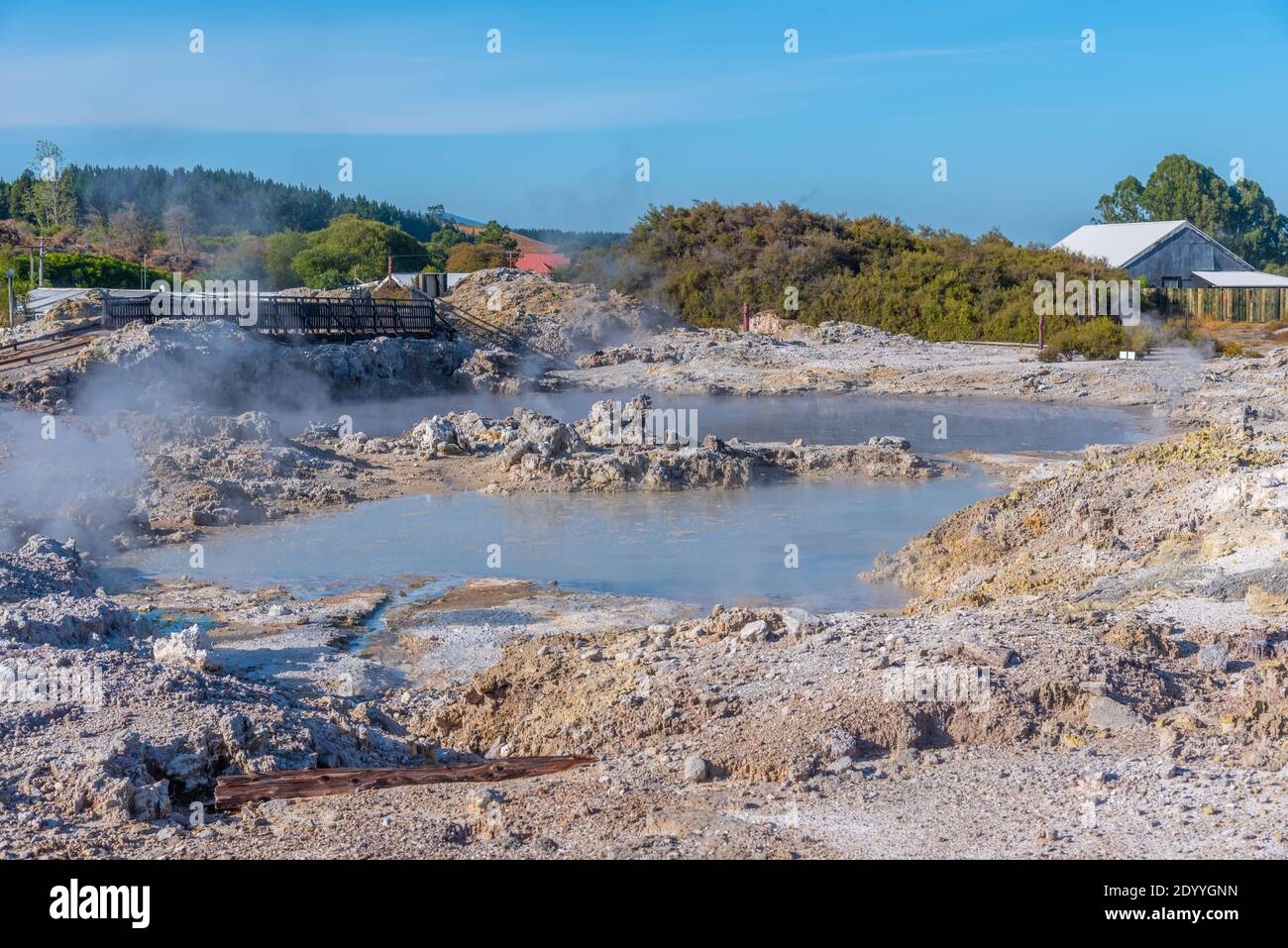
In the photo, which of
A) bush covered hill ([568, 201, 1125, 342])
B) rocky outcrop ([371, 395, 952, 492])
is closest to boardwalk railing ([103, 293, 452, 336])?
rocky outcrop ([371, 395, 952, 492])

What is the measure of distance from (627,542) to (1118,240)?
118 feet

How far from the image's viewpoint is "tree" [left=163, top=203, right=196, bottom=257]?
5669cm

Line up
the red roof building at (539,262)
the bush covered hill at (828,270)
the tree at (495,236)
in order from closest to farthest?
the bush covered hill at (828,270)
the red roof building at (539,262)
the tree at (495,236)

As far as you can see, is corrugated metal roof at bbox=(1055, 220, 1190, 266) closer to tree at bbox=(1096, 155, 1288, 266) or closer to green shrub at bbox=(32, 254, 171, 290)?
tree at bbox=(1096, 155, 1288, 266)

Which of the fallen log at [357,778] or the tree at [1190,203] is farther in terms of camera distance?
the tree at [1190,203]

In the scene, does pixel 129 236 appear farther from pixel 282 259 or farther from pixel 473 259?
pixel 473 259

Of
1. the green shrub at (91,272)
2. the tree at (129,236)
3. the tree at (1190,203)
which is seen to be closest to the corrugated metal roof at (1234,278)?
the tree at (1190,203)

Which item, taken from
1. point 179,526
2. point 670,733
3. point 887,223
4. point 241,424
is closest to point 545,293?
point 887,223

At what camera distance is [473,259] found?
2119 inches

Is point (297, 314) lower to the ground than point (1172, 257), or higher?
lower

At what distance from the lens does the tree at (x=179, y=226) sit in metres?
56.7

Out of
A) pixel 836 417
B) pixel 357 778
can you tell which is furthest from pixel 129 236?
pixel 357 778

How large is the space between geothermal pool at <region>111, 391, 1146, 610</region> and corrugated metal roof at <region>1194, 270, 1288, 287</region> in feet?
95.8

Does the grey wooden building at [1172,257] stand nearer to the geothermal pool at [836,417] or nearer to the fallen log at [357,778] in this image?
the geothermal pool at [836,417]
